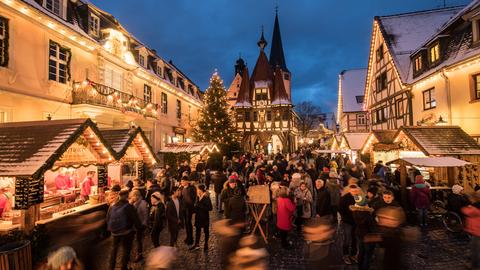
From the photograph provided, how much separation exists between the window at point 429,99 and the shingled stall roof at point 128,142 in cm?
1661

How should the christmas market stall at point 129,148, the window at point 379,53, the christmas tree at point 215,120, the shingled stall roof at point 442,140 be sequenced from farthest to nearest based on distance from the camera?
1. the christmas tree at point 215,120
2. the window at point 379,53
3. the shingled stall roof at point 442,140
4. the christmas market stall at point 129,148

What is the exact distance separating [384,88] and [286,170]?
47.4 feet

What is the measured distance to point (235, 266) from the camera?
4.12 meters

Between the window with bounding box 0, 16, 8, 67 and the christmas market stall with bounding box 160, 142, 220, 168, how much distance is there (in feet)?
34.7

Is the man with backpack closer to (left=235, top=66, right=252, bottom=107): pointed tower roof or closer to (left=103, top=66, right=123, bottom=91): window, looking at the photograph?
(left=103, top=66, right=123, bottom=91): window

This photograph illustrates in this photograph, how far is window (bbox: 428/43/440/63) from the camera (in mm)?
16328

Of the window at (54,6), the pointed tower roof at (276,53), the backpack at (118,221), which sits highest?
the pointed tower roof at (276,53)

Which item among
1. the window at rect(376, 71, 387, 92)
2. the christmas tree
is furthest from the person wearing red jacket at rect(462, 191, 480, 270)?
the christmas tree

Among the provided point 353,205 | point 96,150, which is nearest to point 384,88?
point 353,205

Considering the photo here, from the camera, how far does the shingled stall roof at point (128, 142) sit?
10039 millimetres

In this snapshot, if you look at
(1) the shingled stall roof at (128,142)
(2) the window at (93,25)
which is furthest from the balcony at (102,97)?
(1) the shingled stall roof at (128,142)

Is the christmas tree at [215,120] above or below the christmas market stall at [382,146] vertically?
above

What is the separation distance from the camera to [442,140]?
11883mm

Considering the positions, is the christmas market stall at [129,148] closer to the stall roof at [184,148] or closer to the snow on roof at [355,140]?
the stall roof at [184,148]
